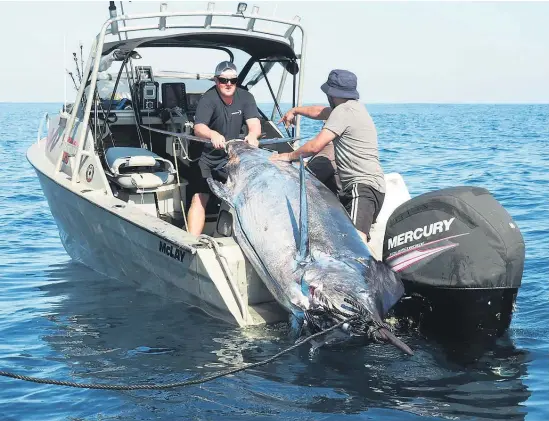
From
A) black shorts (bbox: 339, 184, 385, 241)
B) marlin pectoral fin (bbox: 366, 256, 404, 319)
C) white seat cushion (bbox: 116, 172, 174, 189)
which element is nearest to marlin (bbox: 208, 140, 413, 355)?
marlin pectoral fin (bbox: 366, 256, 404, 319)

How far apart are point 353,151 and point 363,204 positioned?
0.46 meters

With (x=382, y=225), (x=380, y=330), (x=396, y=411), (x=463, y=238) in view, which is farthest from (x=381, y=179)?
(x=396, y=411)

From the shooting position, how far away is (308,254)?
545 centimetres

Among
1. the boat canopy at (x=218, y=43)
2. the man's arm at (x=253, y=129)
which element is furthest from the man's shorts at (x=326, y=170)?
the boat canopy at (x=218, y=43)

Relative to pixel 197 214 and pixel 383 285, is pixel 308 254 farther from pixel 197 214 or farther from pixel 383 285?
pixel 197 214

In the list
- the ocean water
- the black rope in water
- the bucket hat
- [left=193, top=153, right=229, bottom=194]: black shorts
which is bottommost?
the ocean water

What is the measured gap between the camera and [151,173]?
25.9 ft

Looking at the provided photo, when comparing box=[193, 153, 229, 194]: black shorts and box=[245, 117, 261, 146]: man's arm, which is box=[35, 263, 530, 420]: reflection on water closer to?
box=[193, 153, 229, 194]: black shorts

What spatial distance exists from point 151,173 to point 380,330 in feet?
12.0

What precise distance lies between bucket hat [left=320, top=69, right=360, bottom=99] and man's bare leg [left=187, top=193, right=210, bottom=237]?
63.4 inches

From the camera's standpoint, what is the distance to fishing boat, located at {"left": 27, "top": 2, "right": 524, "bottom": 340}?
6.04 meters

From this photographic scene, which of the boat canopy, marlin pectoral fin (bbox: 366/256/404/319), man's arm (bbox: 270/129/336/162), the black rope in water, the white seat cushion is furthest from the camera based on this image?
the boat canopy

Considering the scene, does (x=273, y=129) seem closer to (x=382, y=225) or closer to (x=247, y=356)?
(x=382, y=225)

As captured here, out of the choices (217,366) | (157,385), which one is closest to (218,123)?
(217,366)
